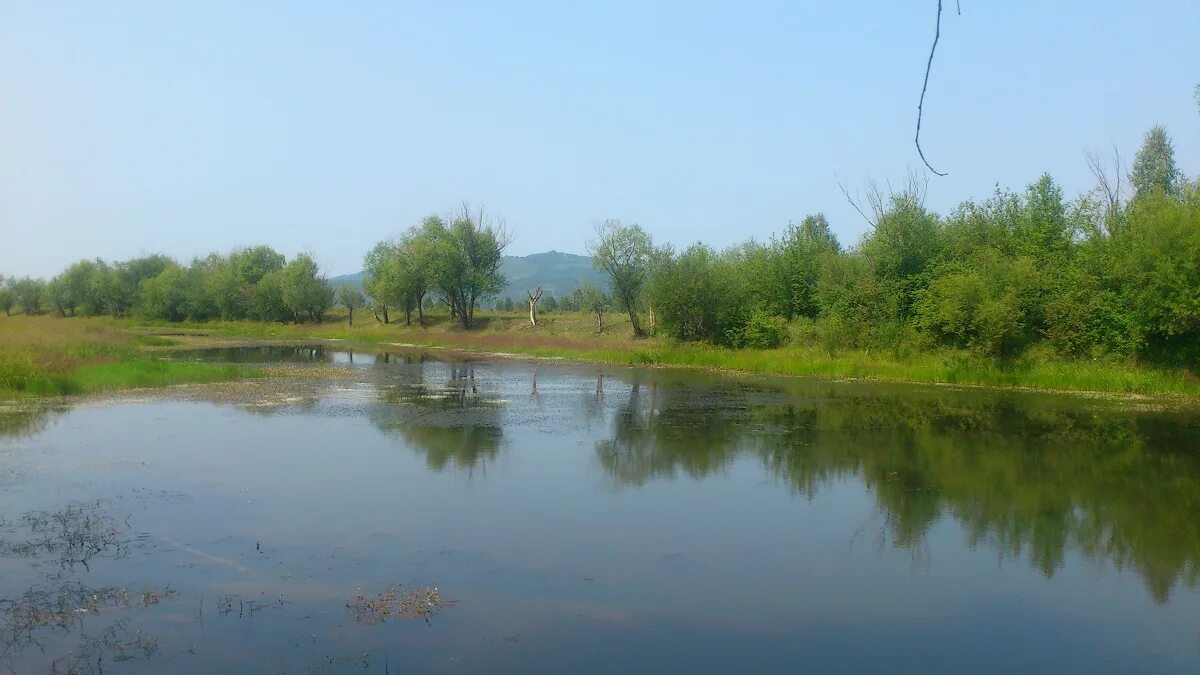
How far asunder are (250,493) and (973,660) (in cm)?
917

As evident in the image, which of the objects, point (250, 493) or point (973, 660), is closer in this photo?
point (973, 660)

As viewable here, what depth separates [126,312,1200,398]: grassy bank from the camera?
81.5 ft

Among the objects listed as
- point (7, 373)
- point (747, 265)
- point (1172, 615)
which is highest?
point (747, 265)

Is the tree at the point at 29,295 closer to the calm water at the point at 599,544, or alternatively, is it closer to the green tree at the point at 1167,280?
the calm water at the point at 599,544

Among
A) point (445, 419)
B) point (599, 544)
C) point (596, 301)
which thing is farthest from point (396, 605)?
point (596, 301)

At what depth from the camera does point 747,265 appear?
42.3 meters

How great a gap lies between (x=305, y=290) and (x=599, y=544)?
64231 mm

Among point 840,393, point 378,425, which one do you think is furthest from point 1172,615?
point 840,393

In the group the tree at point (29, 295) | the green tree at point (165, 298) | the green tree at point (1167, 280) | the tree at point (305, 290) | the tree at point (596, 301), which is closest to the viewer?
the green tree at point (1167, 280)

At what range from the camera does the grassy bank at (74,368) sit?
21.0 metres

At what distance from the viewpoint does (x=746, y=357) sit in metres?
34.0

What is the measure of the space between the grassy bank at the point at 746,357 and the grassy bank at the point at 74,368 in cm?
1745

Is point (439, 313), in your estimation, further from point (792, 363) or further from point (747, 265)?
point (792, 363)

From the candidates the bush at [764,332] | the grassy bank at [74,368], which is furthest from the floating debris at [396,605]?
the bush at [764,332]
